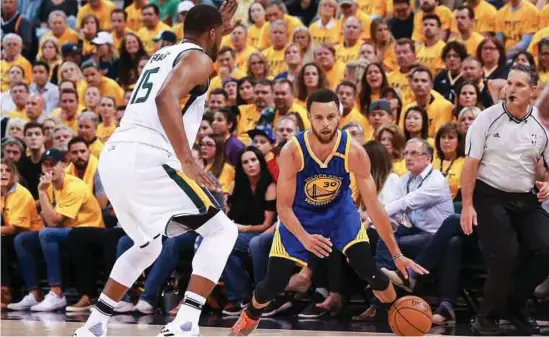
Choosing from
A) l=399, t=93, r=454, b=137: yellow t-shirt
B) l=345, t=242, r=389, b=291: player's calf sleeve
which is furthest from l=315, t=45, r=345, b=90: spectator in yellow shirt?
l=345, t=242, r=389, b=291: player's calf sleeve

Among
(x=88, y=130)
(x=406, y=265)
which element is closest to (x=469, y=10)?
(x=88, y=130)

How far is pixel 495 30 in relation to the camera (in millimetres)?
12258

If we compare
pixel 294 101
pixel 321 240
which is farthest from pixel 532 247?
pixel 294 101

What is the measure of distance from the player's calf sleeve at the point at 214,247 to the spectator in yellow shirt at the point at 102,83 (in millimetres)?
8020

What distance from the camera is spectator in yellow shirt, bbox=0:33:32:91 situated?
14797 mm

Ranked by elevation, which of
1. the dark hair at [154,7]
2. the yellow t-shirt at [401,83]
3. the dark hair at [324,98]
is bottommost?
the yellow t-shirt at [401,83]

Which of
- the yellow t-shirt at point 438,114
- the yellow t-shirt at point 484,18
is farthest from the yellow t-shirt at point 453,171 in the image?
the yellow t-shirt at point 484,18

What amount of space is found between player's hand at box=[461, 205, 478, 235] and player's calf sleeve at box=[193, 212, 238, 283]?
234cm

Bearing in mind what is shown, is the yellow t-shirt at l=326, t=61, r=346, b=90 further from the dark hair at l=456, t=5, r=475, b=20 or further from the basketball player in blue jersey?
the basketball player in blue jersey

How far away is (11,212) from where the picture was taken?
10727mm

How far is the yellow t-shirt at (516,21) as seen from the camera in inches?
472

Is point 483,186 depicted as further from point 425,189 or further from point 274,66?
point 274,66

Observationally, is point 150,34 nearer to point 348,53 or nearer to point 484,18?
point 348,53

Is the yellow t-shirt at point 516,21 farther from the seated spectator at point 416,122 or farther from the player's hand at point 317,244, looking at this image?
the player's hand at point 317,244
